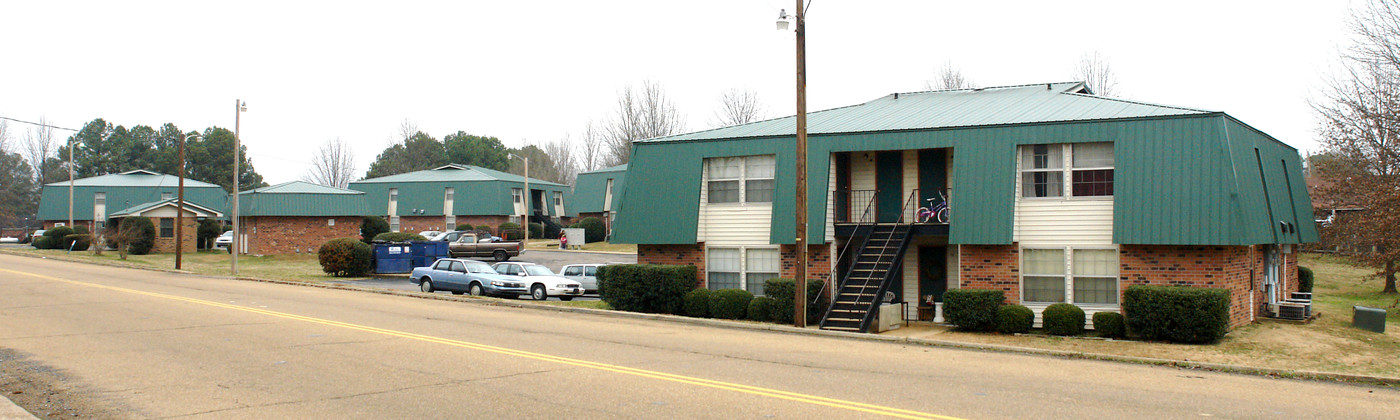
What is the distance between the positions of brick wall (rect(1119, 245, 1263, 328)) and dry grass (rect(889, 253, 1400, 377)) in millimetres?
1070

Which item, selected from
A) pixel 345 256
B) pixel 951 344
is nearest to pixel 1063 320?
pixel 951 344

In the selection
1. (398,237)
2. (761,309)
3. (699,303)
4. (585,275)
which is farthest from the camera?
(398,237)

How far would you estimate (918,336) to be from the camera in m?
17.9

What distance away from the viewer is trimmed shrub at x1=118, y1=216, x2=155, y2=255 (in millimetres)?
51562

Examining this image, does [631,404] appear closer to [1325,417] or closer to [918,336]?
[1325,417]

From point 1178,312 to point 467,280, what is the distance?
19.8 metres

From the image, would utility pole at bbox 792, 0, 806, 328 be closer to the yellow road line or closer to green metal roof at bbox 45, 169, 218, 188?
the yellow road line

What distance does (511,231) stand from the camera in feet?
194

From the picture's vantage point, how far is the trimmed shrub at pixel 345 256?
120 feet

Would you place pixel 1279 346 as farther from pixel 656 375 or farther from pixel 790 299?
pixel 656 375

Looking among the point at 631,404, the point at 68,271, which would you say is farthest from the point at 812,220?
the point at 68,271

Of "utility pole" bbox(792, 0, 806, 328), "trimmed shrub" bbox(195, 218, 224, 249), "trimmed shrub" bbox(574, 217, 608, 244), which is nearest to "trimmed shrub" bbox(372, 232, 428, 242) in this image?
"trimmed shrub" bbox(574, 217, 608, 244)

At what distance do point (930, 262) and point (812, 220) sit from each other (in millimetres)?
3020

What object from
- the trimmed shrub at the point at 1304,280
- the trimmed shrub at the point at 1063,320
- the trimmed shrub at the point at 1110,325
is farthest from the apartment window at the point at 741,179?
the trimmed shrub at the point at 1304,280
